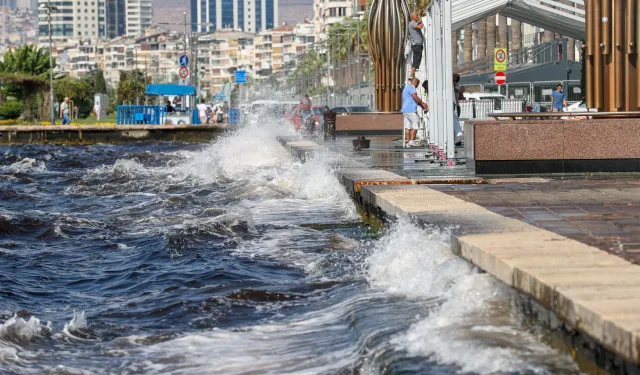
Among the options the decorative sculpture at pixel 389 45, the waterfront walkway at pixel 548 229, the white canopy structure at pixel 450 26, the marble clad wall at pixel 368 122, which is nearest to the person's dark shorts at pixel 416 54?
the white canopy structure at pixel 450 26

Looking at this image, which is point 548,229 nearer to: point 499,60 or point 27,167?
point 27,167

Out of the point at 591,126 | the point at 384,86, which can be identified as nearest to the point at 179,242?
the point at 591,126

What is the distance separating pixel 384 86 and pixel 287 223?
21.4 metres

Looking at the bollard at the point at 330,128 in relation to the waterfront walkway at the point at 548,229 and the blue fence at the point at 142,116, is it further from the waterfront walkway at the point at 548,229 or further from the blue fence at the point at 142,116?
the blue fence at the point at 142,116

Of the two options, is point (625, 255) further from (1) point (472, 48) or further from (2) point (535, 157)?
(1) point (472, 48)

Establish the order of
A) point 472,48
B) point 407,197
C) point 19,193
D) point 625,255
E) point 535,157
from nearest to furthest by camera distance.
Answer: point 625,255 < point 407,197 < point 535,157 < point 19,193 < point 472,48

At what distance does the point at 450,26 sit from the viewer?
1655cm

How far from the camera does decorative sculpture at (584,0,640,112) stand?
15.6m

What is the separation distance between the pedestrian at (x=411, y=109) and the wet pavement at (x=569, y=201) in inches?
187

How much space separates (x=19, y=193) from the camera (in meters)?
20.4

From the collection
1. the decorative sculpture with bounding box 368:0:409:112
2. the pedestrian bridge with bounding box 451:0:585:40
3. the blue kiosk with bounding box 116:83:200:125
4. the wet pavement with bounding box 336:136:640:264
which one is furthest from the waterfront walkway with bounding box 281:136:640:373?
the blue kiosk with bounding box 116:83:200:125

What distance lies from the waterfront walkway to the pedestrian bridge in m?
4.53

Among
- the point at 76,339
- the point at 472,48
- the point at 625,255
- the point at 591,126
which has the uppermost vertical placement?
the point at 472,48

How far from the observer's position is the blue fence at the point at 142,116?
54.4 meters
